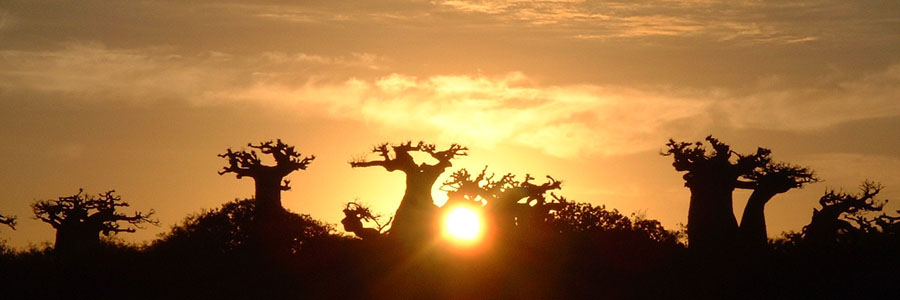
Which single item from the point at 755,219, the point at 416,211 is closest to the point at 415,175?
the point at 416,211

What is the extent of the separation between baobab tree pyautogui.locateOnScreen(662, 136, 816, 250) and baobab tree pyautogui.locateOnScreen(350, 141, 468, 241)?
11824mm

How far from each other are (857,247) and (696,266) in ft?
23.7

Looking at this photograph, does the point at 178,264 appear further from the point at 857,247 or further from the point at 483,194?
the point at 857,247

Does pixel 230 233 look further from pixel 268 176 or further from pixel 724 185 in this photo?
pixel 724 185

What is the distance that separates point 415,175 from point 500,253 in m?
6.81

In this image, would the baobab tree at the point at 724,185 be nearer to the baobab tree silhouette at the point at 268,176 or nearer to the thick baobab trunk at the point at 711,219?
the thick baobab trunk at the point at 711,219

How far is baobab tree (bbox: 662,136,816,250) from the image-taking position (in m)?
65.2

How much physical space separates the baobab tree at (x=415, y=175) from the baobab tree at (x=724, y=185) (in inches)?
466

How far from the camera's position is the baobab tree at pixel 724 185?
65.2 meters

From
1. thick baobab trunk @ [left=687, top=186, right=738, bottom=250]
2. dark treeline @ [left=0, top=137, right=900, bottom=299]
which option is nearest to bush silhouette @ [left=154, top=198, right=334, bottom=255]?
dark treeline @ [left=0, top=137, right=900, bottom=299]

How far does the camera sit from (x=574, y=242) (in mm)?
63969

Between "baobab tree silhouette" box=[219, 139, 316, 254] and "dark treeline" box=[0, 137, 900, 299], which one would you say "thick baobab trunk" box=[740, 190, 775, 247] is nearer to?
"dark treeline" box=[0, 137, 900, 299]

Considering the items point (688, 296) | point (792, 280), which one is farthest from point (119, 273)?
point (792, 280)

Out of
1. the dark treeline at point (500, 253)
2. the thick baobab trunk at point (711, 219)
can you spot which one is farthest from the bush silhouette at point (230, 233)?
the thick baobab trunk at point (711, 219)
